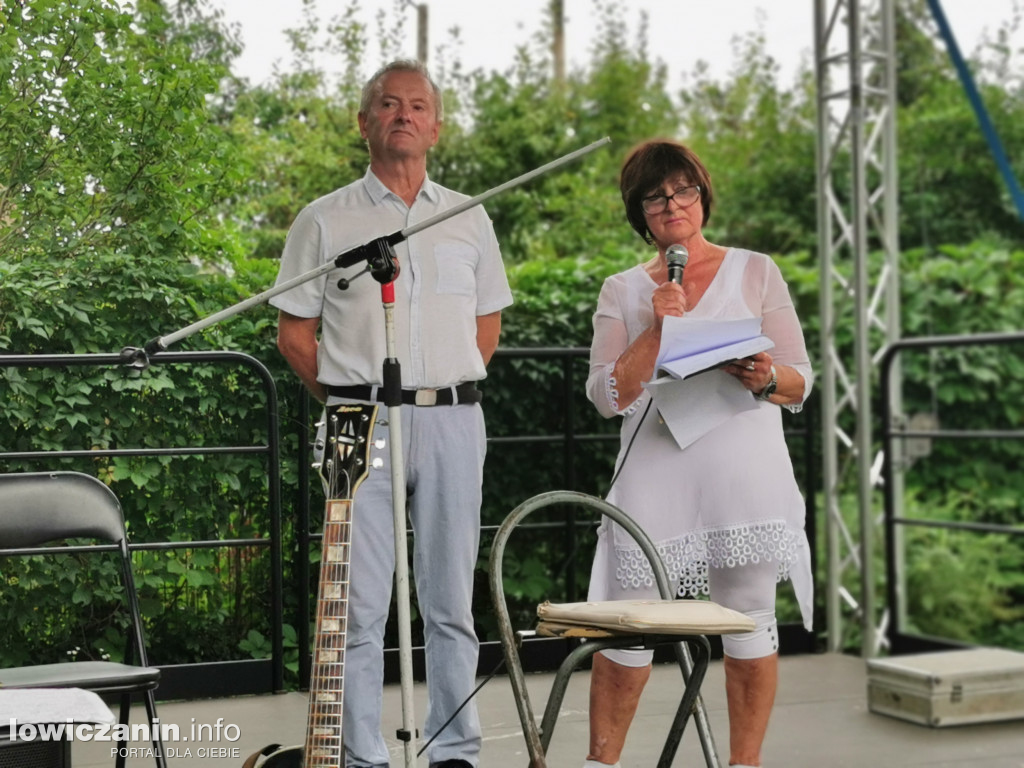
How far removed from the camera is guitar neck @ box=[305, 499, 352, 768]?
2383 mm

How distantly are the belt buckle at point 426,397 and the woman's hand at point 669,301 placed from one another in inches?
19.3

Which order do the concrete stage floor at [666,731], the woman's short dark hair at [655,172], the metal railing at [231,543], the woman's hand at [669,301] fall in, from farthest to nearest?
the metal railing at [231,543] < the concrete stage floor at [666,731] < the woman's short dark hair at [655,172] < the woman's hand at [669,301]

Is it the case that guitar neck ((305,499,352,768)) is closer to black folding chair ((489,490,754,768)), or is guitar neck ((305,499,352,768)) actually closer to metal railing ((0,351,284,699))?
black folding chair ((489,490,754,768))

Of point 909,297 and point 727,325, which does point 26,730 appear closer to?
point 727,325

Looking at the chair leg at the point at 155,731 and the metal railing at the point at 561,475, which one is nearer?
the chair leg at the point at 155,731

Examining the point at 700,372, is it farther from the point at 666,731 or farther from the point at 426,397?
the point at 666,731

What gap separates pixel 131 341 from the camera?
414cm

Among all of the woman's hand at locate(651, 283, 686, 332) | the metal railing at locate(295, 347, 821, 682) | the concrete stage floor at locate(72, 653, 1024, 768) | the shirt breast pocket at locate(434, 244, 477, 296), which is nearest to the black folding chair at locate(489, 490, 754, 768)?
the woman's hand at locate(651, 283, 686, 332)

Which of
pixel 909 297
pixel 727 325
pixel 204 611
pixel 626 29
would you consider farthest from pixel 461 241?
pixel 626 29

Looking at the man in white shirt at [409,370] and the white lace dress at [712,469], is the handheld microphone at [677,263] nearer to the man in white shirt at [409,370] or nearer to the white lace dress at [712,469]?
the white lace dress at [712,469]

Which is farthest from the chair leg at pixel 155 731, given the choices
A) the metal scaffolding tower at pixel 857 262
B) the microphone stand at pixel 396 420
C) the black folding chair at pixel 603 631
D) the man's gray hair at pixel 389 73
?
the metal scaffolding tower at pixel 857 262

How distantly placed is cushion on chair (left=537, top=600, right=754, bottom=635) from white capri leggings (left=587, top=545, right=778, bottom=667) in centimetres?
32

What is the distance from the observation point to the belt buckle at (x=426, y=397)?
106 inches

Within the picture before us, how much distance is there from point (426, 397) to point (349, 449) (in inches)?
12.7
